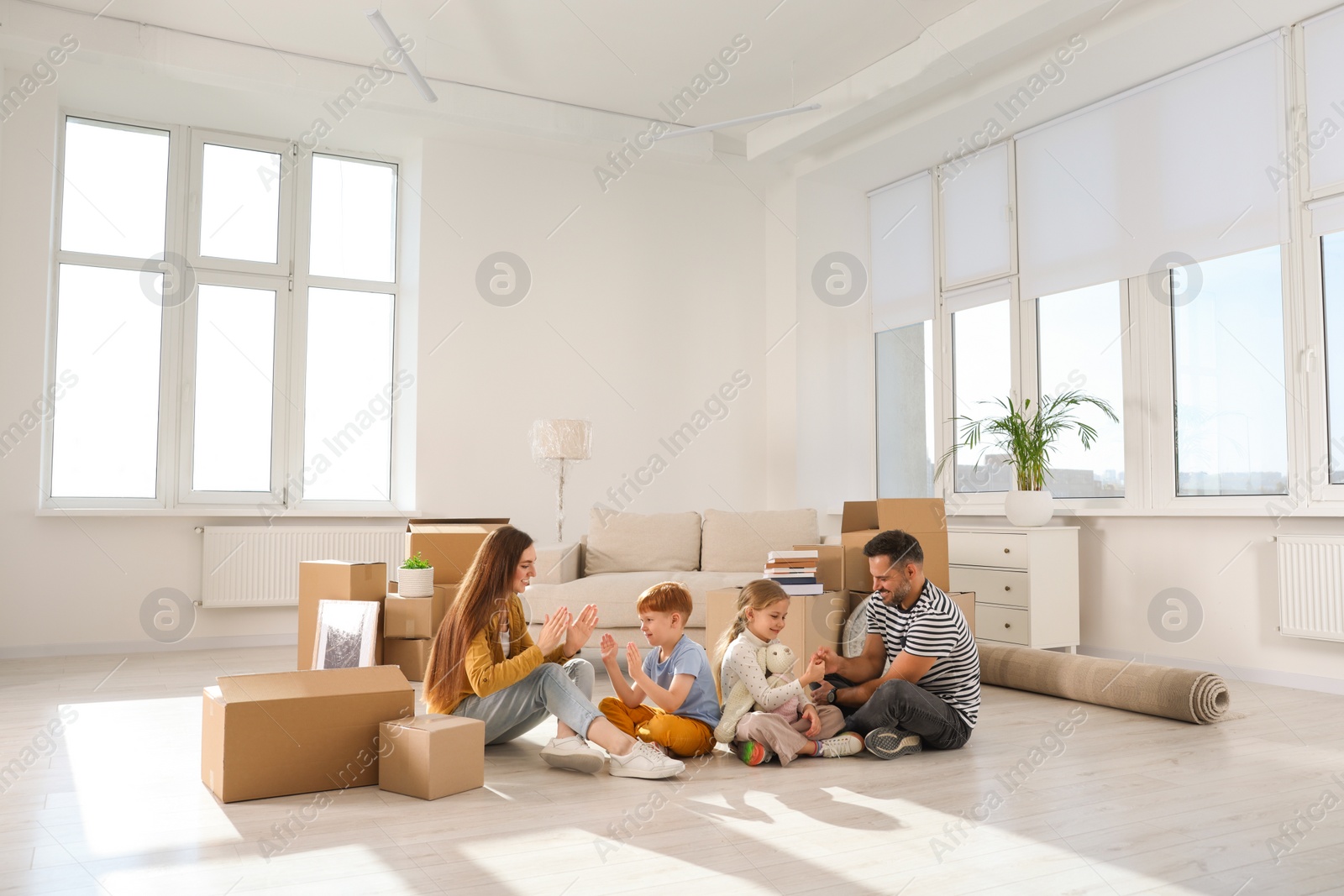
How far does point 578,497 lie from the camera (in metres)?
6.80

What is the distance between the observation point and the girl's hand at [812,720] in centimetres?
316

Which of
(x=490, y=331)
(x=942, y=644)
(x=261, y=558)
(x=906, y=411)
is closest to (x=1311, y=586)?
(x=942, y=644)

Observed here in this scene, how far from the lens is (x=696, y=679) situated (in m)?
3.16

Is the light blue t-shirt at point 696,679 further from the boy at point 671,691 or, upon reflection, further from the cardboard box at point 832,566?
the cardboard box at point 832,566

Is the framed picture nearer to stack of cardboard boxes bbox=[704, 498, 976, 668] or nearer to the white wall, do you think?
stack of cardboard boxes bbox=[704, 498, 976, 668]

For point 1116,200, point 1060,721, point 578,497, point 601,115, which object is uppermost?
point 601,115

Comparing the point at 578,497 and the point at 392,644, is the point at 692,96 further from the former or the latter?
the point at 392,644

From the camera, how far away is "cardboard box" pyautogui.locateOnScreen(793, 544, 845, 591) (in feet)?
13.4

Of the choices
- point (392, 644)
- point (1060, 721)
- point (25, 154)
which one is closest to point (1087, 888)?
point (1060, 721)

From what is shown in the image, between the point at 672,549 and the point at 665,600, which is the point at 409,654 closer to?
the point at 672,549

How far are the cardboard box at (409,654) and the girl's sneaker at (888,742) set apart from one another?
2.24 metres

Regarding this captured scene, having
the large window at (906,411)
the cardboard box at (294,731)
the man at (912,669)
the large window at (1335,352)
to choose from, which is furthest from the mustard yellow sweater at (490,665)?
the large window at (906,411)

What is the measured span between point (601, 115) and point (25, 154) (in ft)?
11.1

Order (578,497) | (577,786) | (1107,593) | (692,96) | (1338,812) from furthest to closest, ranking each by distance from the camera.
Result: (578,497), (692,96), (1107,593), (577,786), (1338,812)
